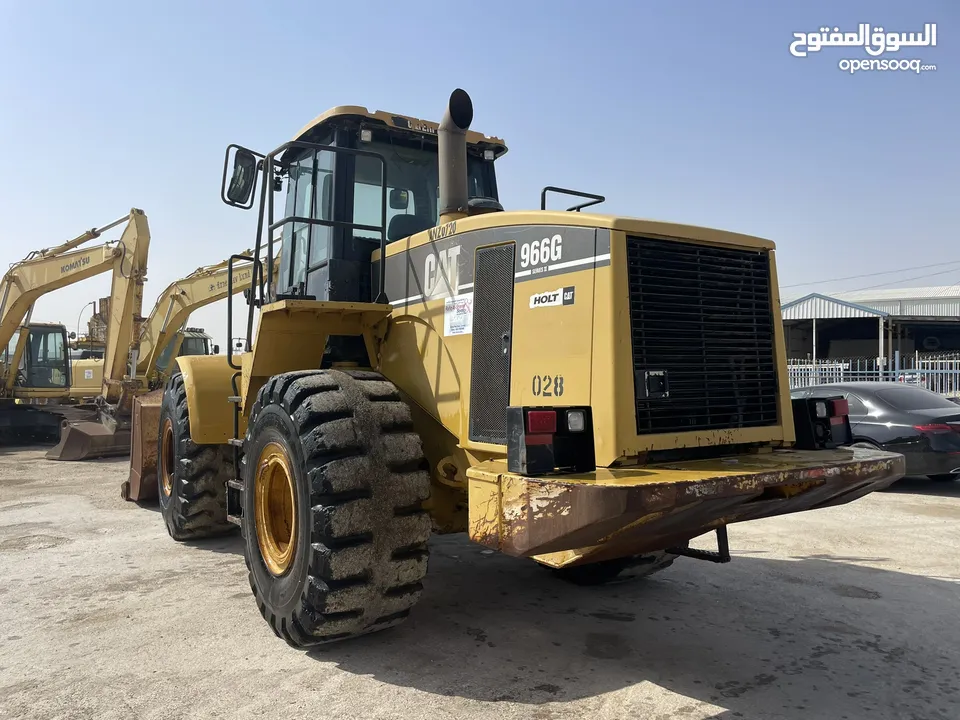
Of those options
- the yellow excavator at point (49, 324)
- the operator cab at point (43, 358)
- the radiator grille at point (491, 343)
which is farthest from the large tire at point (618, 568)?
the operator cab at point (43, 358)

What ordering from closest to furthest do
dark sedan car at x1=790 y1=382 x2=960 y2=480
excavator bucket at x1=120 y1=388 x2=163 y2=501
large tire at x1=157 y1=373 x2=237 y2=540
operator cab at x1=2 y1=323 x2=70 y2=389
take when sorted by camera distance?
large tire at x1=157 y1=373 x2=237 y2=540 < excavator bucket at x1=120 y1=388 x2=163 y2=501 < dark sedan car at x1=790 y1=382 x2=960 y2=480 < operator cab at x1=2 y1=323 x2=70 y2=389

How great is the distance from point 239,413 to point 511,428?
10.7 ft

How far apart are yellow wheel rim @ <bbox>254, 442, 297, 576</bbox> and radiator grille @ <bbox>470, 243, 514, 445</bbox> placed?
4.04 feet

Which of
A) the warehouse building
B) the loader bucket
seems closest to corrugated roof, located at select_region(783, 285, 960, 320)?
the warehouse building

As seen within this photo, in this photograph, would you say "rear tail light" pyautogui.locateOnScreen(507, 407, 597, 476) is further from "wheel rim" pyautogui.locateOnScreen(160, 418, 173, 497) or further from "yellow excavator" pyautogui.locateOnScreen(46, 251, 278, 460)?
"yellow excavator" pyautogui.locateOnScreen(46, 251, 278, 460)

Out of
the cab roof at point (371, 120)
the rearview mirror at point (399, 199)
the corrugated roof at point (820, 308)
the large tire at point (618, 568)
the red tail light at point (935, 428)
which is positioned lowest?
the large tire at point (618, 568)

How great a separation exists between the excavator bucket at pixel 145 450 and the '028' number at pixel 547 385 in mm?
5771

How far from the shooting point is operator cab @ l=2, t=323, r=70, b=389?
18.7 meters

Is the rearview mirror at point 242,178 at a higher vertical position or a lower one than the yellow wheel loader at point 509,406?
higher

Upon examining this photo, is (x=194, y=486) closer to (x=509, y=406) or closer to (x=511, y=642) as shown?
(x=511, y=642)

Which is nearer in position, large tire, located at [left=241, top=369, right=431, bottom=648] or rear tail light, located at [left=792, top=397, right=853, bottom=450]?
large tire, located at [left=241, top=369, right=431, bottom=648]

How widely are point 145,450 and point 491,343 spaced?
5806 mm

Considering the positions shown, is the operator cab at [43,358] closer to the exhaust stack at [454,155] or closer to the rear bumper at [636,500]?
the exhaust stack at [454,155]

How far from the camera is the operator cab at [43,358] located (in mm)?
18719
